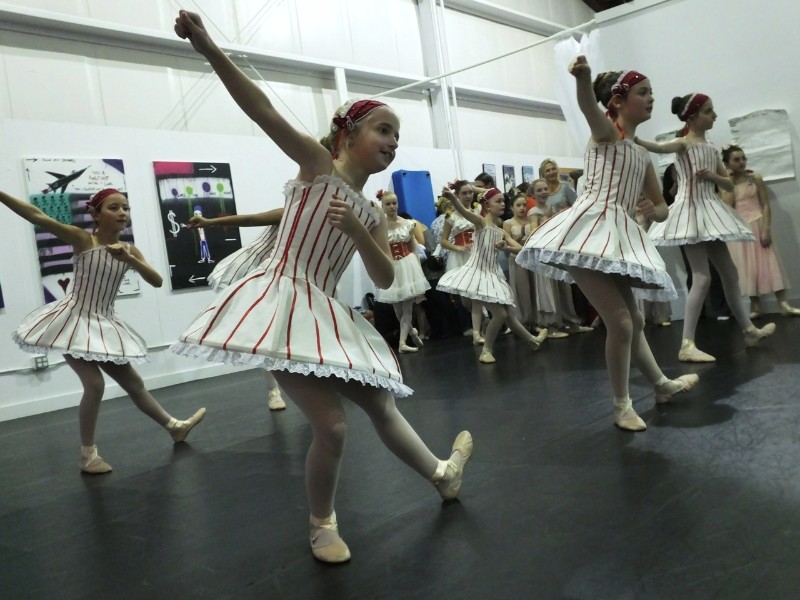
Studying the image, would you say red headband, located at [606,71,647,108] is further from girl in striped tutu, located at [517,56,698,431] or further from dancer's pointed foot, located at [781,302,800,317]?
dancer's pointed foot, located at [781,302,800,317]

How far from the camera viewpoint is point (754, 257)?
584 centimetres

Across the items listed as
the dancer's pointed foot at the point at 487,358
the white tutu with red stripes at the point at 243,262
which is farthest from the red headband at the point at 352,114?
the dancer's pointed foot at the point at 487,358

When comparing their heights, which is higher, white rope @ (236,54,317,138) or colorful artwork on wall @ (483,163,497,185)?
A: white rope @ (236,54,317,138)

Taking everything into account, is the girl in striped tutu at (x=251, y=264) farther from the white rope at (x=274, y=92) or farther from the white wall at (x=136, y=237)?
the white rope at (x=274, y=92)

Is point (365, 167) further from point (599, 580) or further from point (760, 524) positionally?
point (760, 524)

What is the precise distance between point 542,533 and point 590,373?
8.48 ft

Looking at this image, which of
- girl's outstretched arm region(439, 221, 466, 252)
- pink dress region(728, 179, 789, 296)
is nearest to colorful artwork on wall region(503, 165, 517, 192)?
girl's outstretched arm region(439, 221, 466, 252)

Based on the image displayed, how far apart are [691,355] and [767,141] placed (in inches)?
113

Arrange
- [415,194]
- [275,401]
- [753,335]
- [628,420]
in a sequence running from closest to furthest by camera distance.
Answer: [628,420]
[753,335]
[275,401]
[415,194]

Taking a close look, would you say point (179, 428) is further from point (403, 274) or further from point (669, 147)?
point (403, 274)

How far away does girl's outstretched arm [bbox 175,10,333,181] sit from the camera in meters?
1.65

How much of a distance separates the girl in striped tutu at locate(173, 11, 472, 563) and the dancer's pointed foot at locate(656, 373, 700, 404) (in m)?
1.58

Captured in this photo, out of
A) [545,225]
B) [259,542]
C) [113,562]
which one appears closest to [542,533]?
[259,542]

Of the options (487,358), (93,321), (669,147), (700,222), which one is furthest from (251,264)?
(700,222)
